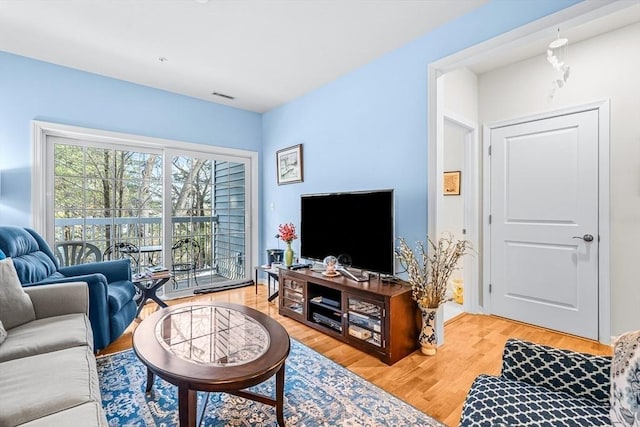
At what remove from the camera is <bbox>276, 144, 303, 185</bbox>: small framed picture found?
3859 millimetres

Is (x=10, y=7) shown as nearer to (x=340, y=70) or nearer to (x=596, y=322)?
(x=340, y=70)

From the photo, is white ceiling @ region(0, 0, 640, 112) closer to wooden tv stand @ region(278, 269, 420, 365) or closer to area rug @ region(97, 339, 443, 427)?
wooden tv stand @ region(278, 269, 420, 365)

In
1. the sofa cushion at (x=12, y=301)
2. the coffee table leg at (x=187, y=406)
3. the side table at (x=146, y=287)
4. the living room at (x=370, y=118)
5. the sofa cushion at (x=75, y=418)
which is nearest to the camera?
the sofa cushion at (x=75, y=418)

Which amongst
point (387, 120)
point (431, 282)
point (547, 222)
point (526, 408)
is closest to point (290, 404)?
point (526, 408)

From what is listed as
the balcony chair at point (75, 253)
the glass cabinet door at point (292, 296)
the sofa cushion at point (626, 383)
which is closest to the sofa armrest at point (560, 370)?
the sofa cushion at point (626, 383)

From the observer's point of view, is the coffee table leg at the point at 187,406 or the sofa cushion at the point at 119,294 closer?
the coffee table leg at the point at 187,406

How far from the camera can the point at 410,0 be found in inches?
83.0

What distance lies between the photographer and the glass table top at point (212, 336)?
4.73 feet

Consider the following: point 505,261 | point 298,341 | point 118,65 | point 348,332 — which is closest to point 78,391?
point 298,341

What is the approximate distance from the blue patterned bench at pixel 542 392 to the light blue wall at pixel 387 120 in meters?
1.37

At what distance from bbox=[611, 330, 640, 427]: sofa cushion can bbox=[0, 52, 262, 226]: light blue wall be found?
4213mm

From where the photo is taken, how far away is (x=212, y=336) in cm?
169

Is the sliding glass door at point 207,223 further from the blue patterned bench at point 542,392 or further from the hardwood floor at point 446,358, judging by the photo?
the blue patterned bench at point 542,392

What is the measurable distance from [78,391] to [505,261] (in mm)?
3445
